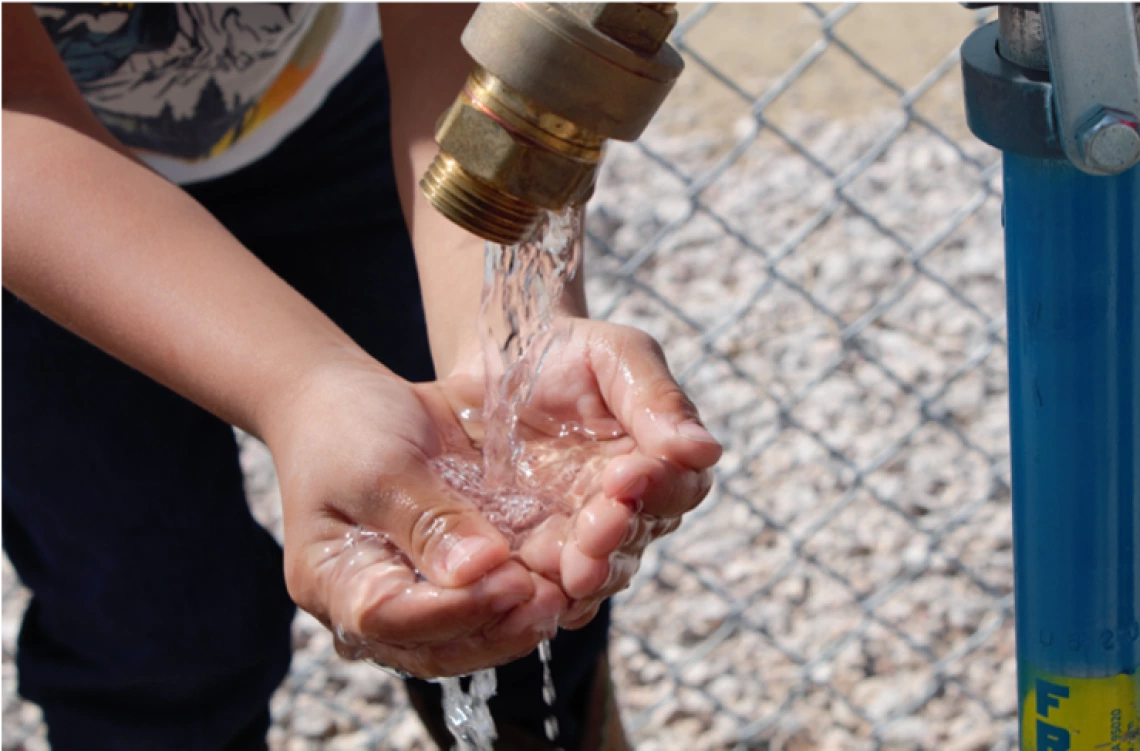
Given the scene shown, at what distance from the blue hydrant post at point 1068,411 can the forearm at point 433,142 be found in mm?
434

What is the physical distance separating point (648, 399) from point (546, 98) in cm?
30

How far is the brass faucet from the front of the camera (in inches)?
Answer: 22.1

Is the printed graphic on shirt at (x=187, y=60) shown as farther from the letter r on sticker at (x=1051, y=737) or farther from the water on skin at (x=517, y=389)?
the letter r on sticker at (x=1051, y=737)

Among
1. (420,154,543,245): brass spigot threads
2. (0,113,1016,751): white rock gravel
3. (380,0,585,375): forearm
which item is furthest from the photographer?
(0,113,1016,751): white rock gravel

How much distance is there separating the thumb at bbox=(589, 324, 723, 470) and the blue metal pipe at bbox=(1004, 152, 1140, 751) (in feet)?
0.61

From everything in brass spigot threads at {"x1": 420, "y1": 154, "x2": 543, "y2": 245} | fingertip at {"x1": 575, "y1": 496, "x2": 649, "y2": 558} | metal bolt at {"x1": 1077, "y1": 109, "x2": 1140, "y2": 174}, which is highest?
metal bolt at {"x1": 1077, "y1": 109, "x2": 1140, "y2": 174}

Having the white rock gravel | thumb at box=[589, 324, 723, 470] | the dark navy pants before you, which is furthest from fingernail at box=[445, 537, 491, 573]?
the white rock gravel

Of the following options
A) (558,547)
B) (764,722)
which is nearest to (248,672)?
(558,547)

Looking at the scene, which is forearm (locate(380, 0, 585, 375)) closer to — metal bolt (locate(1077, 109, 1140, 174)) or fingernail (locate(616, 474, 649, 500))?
fingernail (locate(616, 474, 649, 500))

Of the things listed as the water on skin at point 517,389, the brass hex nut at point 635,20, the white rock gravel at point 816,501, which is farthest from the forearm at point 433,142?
the white rock gravel at point 816,501

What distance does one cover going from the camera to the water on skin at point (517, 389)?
87 cm

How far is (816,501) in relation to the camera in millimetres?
1841

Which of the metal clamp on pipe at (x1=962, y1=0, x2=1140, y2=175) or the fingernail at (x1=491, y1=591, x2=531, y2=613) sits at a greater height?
the metal clamp on pipe at (x1=962, y1=0, x2=1140, y2=175)

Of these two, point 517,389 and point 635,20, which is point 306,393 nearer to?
point 517,389
